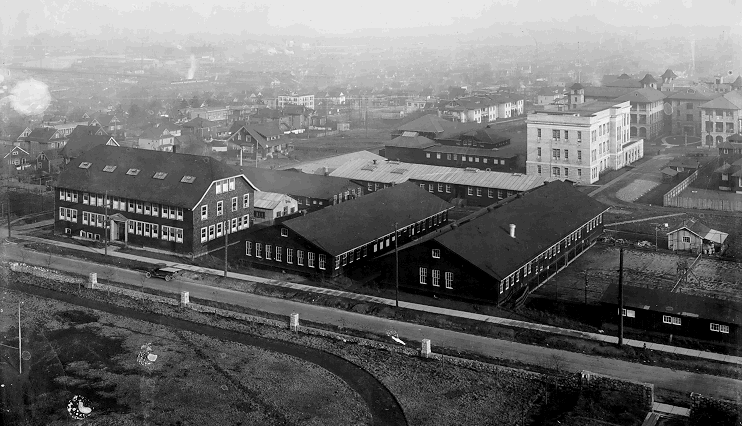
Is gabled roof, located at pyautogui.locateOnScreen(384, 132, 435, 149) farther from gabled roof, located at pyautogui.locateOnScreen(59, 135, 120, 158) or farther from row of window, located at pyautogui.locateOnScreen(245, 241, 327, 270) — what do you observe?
row of window, located at pyautogui.locateOnScreen(245, 241, 327, 270)

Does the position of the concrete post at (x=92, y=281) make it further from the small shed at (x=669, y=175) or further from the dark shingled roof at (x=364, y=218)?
the small shed at (x=669, y=175)

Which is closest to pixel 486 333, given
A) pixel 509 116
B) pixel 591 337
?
pixel 591 337

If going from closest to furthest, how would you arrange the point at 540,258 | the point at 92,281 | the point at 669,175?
the point at 92,281 < the point at 540,258 < the point at 669,175

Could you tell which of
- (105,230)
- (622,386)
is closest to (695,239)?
(622,386)

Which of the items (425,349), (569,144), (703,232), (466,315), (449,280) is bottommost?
(466,315)

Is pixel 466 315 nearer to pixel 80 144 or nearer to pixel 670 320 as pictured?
pixel 670 320

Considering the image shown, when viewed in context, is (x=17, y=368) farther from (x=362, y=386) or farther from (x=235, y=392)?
(x=362, y=386)

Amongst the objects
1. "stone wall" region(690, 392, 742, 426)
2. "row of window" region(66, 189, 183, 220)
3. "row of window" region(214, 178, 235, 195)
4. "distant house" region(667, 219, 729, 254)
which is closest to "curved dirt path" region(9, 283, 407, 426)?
"row of window" region(66, 189, 183, 220)
